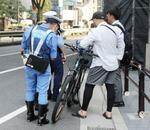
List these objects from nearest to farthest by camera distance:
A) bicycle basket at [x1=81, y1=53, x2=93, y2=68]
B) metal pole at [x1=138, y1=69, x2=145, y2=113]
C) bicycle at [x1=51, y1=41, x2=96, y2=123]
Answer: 1. bicycle at [x1=51, y1=41, x2=96, y2=123]
2. metal pole at [x1=138, y1=69, x2=145, y2=113]
3. bicycle basket at [x1=81, y1=53, x2=93, y2=68]

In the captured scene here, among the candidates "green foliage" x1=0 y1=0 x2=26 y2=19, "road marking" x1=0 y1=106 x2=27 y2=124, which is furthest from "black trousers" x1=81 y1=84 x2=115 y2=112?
"green foliage" x1=0 y1=0 x2=26 y2=19

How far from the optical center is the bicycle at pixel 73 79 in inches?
309

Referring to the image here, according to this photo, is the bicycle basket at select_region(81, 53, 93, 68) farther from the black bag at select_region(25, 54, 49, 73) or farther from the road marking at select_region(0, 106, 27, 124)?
the road marking at select_region(0, 106, 27, 124)

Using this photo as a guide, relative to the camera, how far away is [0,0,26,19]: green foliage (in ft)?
326

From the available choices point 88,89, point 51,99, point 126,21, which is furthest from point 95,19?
point 126,21

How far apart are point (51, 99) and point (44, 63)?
2.48 m

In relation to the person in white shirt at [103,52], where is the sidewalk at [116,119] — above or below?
below

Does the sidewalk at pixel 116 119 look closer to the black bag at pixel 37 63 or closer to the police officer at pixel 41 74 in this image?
the police officer at pixel 41 74

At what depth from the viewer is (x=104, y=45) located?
7.89m

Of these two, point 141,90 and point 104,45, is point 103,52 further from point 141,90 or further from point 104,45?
point 141,90

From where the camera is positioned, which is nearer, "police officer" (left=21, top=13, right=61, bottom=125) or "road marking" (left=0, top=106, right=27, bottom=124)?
"police officer" (left=21, top=13, right=61, bottom=125)

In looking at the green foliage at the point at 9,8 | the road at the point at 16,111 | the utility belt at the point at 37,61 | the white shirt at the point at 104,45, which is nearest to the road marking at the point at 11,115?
the road at the point at 16,111

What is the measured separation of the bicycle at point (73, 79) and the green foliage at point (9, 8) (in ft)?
299

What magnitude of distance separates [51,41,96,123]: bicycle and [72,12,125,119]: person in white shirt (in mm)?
202
